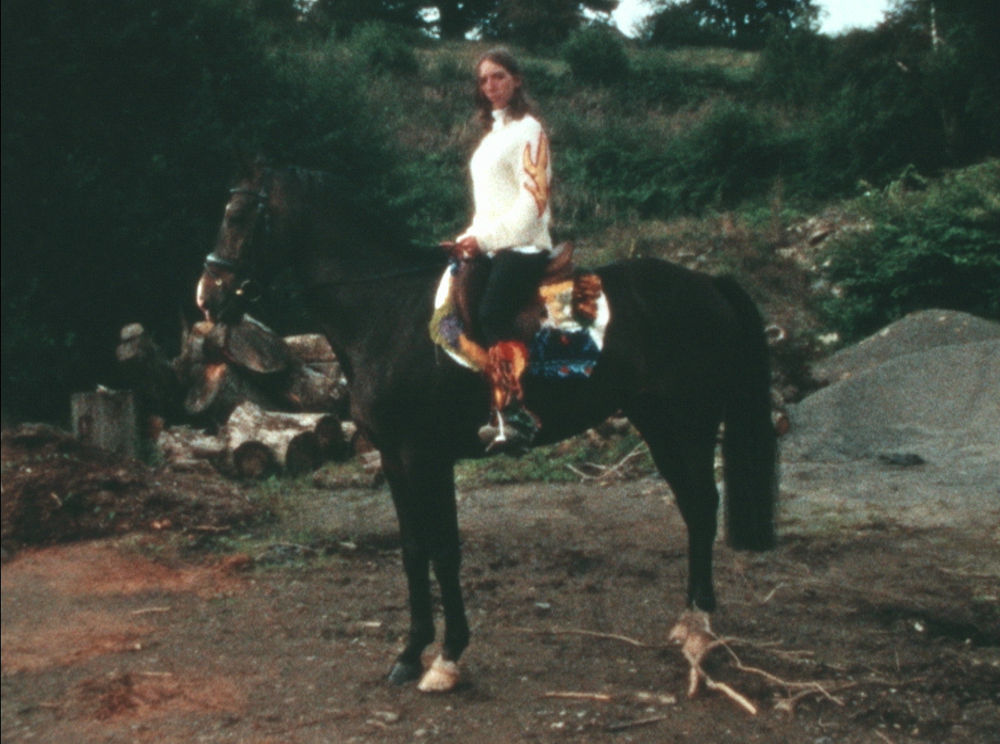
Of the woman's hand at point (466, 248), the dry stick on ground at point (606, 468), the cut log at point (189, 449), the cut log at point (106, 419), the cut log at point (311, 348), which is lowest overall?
the dry stick on ground at point (606, 468)

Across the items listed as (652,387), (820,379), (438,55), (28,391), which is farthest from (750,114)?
(652,387)

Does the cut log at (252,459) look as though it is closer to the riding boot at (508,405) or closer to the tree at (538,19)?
the riding boot at (508,405)

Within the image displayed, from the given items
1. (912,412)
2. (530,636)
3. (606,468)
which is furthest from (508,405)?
(912,412)

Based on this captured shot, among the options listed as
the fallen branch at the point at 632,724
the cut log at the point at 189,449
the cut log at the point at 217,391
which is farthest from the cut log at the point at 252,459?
the fallen branch at the point at 632,724

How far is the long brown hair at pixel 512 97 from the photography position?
4379 mm

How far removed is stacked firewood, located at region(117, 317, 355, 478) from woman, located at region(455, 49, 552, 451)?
5388mm

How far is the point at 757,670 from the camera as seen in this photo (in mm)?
4195

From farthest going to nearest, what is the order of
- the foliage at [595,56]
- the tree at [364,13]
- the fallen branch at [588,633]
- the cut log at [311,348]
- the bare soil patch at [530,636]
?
the tree at [364,13]
the foliage at [595,56]
the cut log at [311,348]
the fallen branch at [588,633]
the bare soil patch at [530,636]

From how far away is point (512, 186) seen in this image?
4.38 metres

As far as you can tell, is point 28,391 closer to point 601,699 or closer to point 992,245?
point 601,699

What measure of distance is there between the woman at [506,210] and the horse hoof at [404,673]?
46.3 inches

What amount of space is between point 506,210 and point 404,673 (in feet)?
6.61

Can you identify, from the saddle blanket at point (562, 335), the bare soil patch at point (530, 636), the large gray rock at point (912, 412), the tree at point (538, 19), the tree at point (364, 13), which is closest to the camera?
the bare soil patch at point (530, 636)

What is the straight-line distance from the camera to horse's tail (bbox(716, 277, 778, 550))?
5219mm
